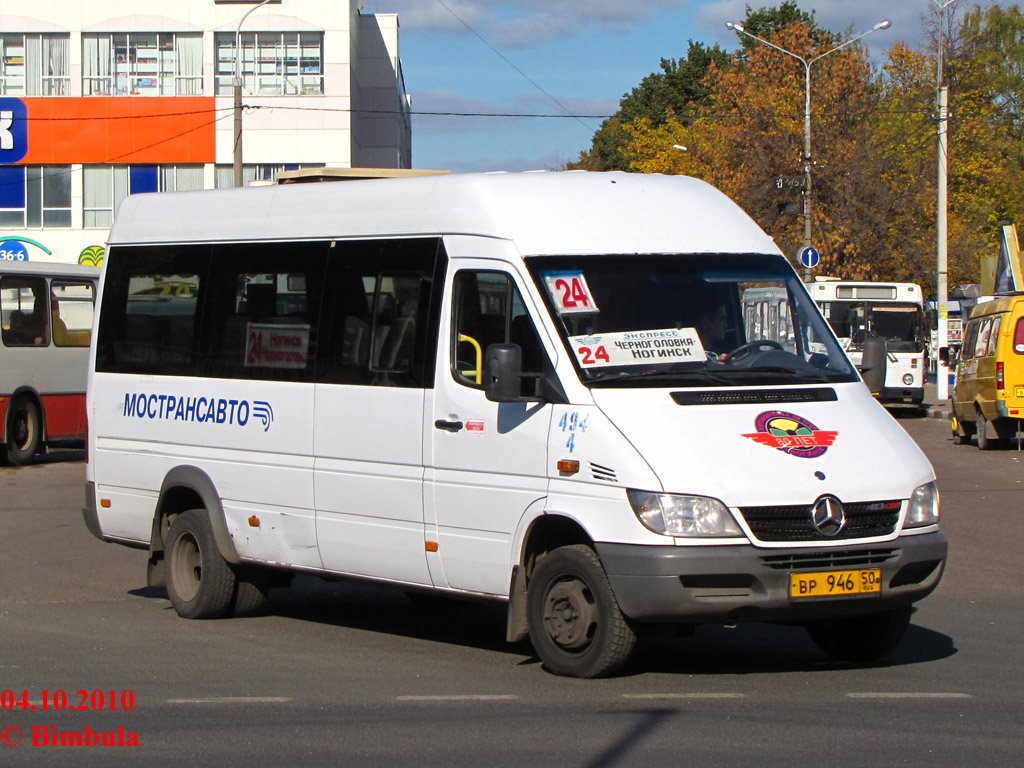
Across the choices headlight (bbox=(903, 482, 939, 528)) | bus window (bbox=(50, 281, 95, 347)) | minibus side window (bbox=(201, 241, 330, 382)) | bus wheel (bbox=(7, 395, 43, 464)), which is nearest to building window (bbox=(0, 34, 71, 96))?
bus window (bbox=(50, 281, 95, 347))

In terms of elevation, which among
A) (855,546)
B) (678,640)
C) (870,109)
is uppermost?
(870,109)

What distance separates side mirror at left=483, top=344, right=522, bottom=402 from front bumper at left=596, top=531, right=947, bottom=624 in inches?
34.5

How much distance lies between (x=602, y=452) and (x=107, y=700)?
2.60 metres

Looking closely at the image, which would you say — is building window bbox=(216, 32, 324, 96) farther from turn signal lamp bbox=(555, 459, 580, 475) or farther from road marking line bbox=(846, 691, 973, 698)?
road marking line bbox=(846, 691, 973, 698)

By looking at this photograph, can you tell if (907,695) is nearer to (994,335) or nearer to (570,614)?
(570,614)

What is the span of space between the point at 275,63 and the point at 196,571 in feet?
147

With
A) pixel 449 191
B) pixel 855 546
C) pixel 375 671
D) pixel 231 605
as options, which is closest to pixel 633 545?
pixel 855 546

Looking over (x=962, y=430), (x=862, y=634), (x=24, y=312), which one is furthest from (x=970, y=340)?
(x=862, y=634)

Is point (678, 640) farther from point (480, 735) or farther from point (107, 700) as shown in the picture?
point (107, 700)

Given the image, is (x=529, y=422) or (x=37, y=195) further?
(x=37, y=195)

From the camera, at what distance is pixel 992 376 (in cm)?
2277

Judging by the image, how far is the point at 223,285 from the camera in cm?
983

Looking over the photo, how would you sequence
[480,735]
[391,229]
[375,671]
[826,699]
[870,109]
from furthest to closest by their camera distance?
[870,109] → [391,229] → [375,671] → [826,699] → [480,735]

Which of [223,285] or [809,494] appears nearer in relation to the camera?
[809,494]
